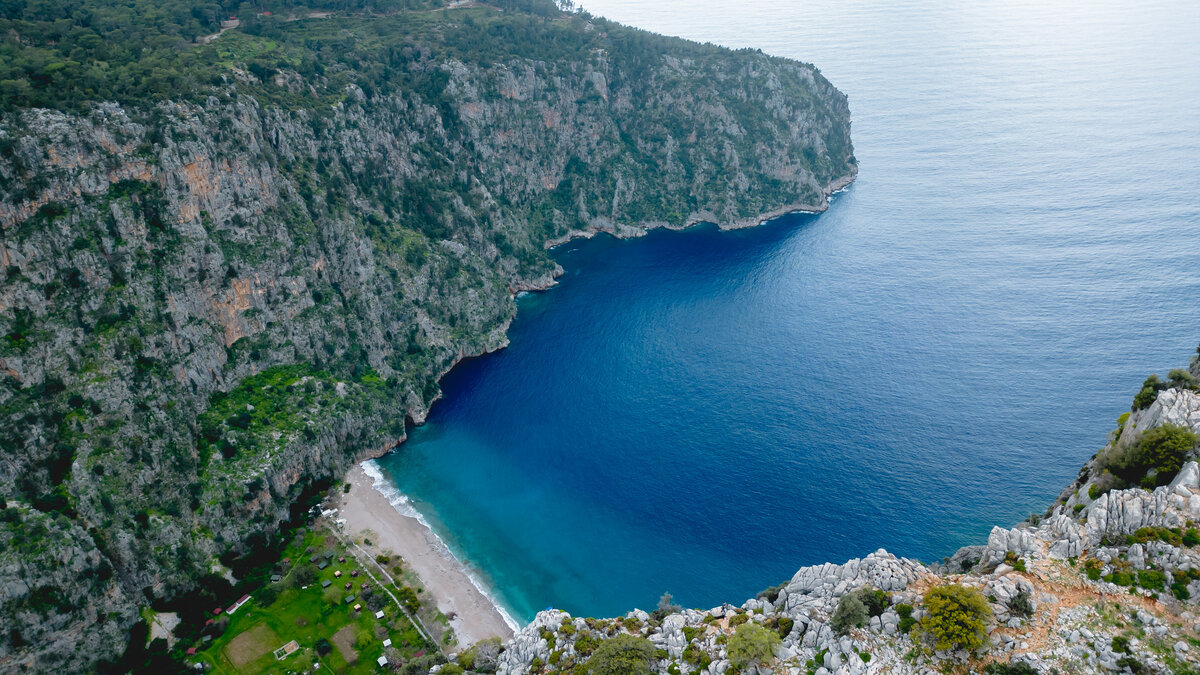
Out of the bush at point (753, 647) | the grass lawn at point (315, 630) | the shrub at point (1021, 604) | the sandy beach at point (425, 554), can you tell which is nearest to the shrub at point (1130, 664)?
the shrub at point (1021, 604)

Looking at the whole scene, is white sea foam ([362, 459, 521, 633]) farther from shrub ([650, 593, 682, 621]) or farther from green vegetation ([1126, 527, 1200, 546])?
green vegetation ([1126, 527, 1200, 546])

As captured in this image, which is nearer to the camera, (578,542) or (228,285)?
(578,542)

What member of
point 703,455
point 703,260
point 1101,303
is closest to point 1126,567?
point 703,455

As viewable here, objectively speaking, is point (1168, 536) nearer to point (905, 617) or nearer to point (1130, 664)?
point (1130, 664)

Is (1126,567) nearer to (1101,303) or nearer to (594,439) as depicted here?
(594,439)

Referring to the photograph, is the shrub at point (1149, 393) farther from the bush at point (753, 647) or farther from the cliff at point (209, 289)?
the cliff at point (209, 289)

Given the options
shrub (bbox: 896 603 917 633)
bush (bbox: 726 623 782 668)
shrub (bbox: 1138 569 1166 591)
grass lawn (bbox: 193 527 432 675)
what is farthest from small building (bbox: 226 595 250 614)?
shrub (bbox: 1138 569 1166 591)

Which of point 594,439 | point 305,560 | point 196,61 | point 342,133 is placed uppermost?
point 196,61

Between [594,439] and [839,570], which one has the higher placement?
[839,570]
